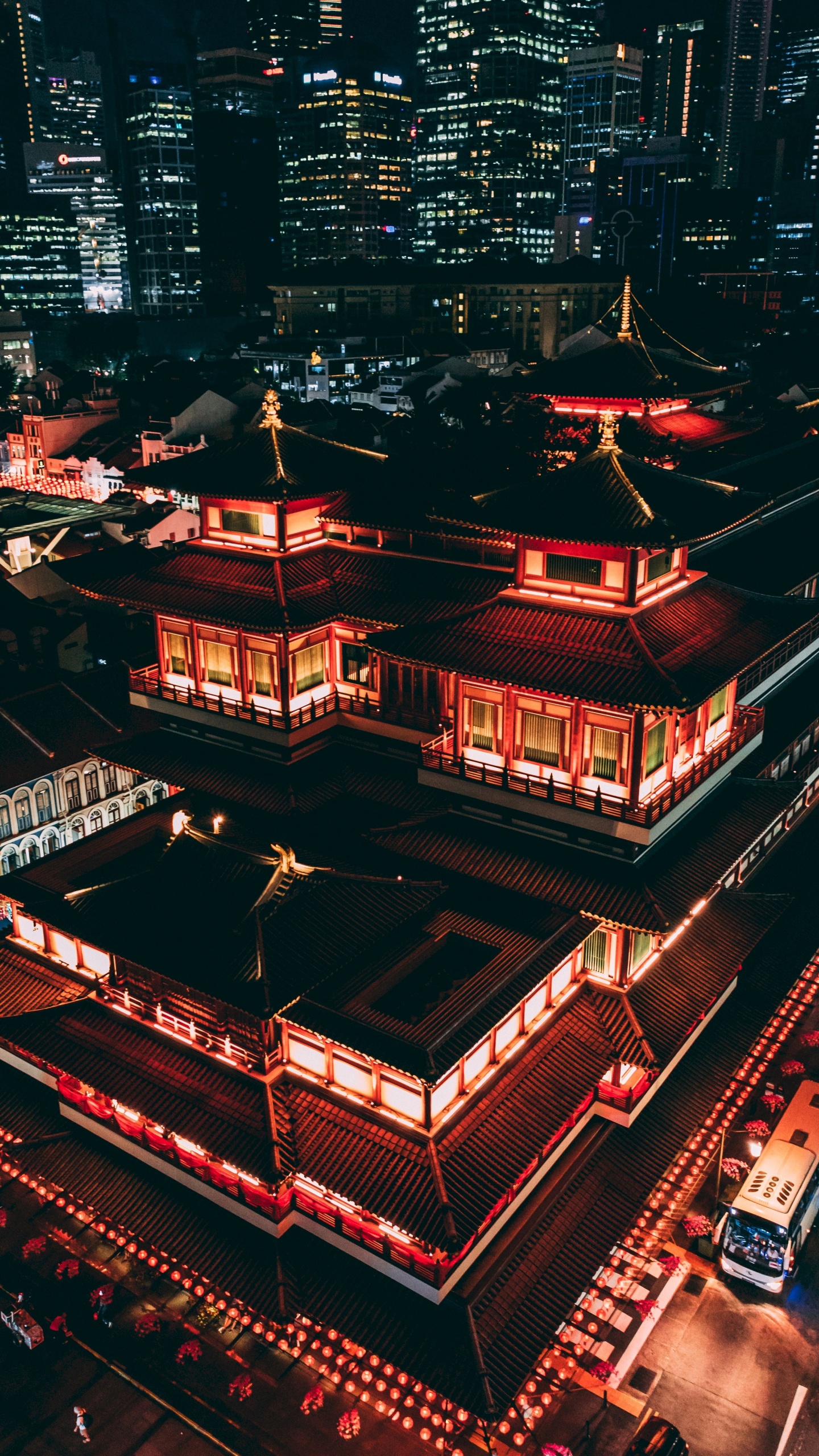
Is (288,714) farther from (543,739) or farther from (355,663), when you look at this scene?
(543,739)

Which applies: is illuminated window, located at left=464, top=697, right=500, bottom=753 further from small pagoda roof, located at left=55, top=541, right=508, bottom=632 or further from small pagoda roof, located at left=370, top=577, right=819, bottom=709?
small pagoda roof, located at left=55, top=541, right=508, bottom=632

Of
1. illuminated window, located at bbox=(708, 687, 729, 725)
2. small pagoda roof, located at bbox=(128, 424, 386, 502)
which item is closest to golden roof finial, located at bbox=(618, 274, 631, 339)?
small pagoda roof, located at bbox=(128, 424, 386, 502)

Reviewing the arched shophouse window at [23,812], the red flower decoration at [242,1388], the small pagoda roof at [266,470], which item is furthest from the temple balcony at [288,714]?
the red flower decoration at [242,1388]

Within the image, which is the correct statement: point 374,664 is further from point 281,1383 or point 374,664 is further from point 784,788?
point 281,1383

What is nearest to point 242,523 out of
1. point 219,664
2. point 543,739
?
point 219,664

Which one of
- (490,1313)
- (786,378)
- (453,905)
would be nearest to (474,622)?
(453,905)
